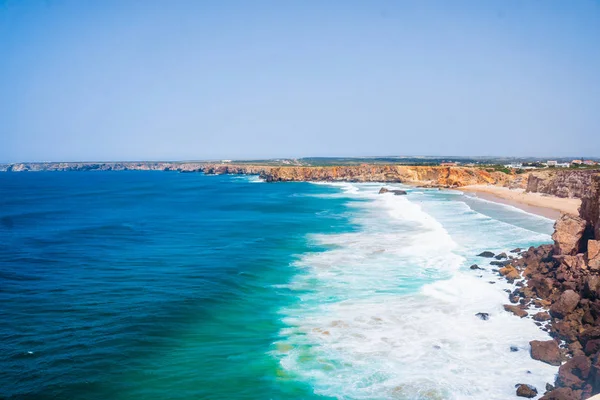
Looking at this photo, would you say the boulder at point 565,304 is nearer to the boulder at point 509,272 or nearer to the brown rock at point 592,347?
the brown rock at point 592,347

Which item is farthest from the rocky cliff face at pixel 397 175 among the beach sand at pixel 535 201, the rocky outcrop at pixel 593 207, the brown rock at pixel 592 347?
the brown rock at pixel 592 347

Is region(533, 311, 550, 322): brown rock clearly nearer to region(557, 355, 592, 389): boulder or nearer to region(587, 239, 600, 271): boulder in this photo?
region(587, 239, 600, 271): boulder

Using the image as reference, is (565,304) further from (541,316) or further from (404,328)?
(404,328)

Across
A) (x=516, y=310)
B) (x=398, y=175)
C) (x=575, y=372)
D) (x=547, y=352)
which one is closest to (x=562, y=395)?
(x=575, y=372)

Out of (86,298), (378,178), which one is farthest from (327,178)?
(86,298)

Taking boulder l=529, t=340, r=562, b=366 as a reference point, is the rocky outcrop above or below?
above

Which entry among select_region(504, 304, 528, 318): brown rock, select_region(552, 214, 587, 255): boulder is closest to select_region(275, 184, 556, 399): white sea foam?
select_region(504, 304, 528, 318): brown rock
